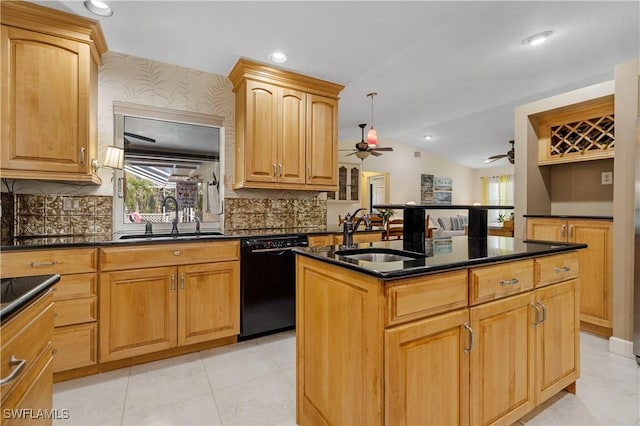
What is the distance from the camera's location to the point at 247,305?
258cm

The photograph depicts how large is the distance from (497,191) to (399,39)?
28.0ft

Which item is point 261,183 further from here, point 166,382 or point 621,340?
point 621,340

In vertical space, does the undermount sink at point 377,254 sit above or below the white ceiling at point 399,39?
below

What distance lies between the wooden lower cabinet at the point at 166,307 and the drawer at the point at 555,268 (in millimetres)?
2034

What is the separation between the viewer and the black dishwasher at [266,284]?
8.43 feet

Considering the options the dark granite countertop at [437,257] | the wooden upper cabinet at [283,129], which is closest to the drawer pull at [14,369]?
the dark granite countertop at [437,257]

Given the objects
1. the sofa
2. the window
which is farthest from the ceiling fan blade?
the window

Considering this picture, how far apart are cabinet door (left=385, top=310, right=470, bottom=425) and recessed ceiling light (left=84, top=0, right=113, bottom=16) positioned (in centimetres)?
265

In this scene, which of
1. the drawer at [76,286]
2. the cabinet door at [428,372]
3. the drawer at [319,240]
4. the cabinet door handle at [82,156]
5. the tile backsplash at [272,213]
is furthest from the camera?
the tile backsplash at [272,213]

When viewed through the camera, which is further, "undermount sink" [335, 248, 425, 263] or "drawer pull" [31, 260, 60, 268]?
"drawer pull" [31, 260, 60, 268]

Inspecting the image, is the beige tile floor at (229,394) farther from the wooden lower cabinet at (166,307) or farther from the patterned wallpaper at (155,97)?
the patterned wallpaper at (155,97)

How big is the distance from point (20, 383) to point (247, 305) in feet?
5.97

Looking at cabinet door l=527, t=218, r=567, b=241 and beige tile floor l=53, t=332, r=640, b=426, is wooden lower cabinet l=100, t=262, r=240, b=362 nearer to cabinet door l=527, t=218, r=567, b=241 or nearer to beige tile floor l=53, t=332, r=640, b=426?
beige tile floor l=53, t=332, r=640, b=426

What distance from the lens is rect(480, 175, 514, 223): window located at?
9.25m
